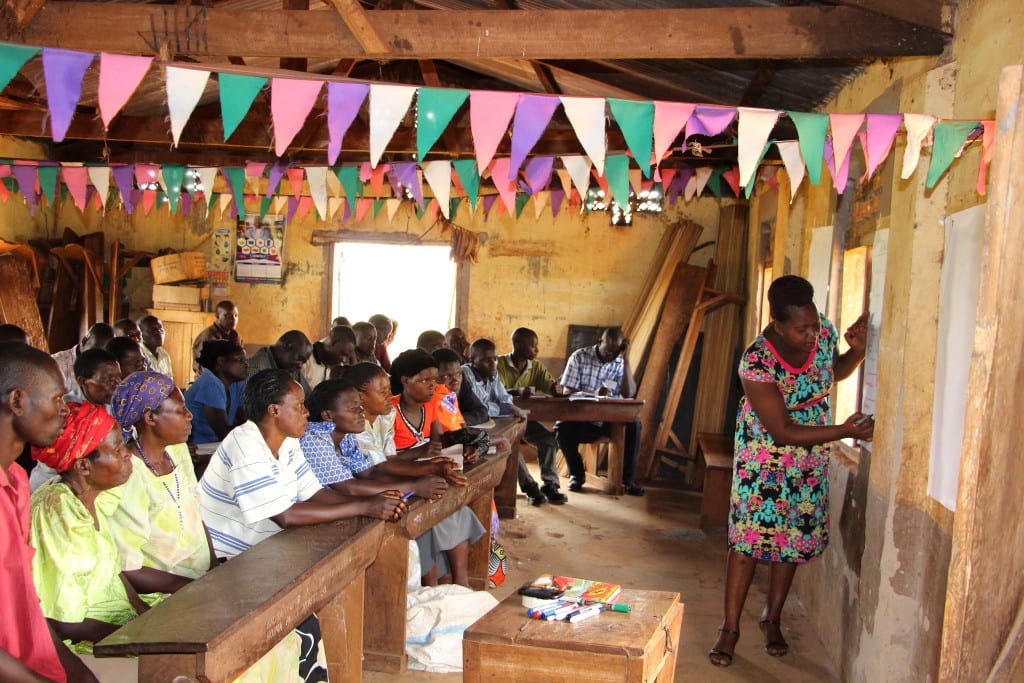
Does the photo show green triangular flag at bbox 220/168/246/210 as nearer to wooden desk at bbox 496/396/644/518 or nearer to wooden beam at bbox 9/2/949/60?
wooden beam at bbox 9/2/949/60

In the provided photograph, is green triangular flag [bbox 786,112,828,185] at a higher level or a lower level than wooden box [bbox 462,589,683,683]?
higher

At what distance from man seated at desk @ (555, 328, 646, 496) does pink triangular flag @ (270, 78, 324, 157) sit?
555cm

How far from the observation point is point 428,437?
550 centimetres

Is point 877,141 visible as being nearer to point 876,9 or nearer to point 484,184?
point 876,9

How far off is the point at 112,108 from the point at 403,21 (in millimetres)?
1316

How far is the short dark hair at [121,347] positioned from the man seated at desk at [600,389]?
450 centimetres

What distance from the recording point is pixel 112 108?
12.5ft

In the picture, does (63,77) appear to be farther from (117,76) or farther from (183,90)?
(183,90)

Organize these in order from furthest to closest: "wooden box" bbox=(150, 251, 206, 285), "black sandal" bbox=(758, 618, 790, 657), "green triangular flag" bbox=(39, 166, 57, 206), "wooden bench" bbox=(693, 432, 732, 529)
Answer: "wooden box" bbox=(150, 251, 206, 285) < "wooden bench" bbox=(693, 432, 732, 529) < "green triangular flag" bbox=(39, 166, 57, 206) < "black sandal" bbox=(758, 618, 790, 657)

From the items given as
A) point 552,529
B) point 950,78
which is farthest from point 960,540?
point 552,529

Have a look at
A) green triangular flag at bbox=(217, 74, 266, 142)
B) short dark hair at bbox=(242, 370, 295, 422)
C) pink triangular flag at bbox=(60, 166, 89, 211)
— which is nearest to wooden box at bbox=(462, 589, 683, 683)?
short dark hair at bbox=(242, 370, 295, 422)

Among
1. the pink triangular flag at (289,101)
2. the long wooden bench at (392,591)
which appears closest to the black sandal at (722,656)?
the long wooden bench at (392,591)

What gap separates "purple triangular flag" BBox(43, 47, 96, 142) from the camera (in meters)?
3.75

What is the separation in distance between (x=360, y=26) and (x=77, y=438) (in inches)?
90.2
